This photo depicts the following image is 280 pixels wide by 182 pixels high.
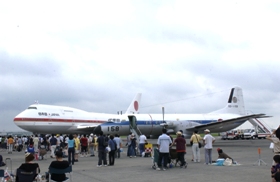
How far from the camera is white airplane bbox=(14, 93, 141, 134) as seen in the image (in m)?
38.9

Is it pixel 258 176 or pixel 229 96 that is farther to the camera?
pixel 229 96

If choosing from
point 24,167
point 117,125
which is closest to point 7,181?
point 24,167

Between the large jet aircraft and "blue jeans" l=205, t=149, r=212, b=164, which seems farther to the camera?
the large jet aircraft

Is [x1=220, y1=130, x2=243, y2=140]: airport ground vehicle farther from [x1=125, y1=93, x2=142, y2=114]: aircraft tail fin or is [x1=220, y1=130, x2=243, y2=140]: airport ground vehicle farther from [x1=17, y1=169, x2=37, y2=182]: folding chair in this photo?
[x1=17, y1=169, x2=37, y2=182]: folding chair

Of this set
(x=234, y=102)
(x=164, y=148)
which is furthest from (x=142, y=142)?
(x=234, y=102)

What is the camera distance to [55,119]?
40.0 metres

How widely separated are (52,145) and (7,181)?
11.8 m

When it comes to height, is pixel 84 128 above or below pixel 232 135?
above

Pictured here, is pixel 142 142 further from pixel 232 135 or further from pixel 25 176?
pixel 232 135

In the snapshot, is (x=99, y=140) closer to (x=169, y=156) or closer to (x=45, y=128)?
(x=169, y=156)

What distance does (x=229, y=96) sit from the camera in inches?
1834

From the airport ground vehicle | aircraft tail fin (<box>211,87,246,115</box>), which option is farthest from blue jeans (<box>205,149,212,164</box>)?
the airport ground vehicle

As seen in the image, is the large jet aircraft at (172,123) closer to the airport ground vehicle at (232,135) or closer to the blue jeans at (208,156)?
the airport ground vehicle at (232,135)

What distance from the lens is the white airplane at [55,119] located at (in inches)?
1533
